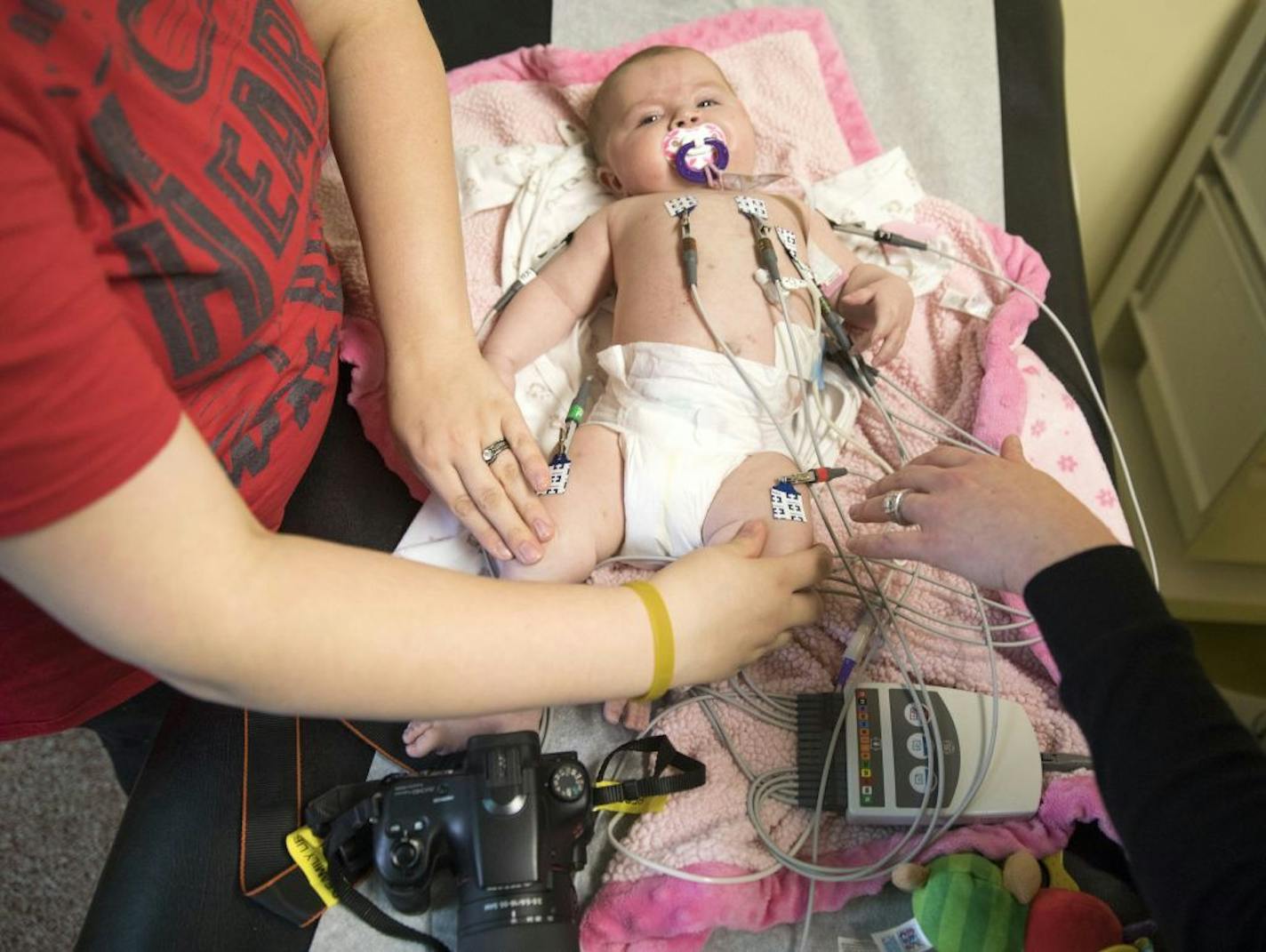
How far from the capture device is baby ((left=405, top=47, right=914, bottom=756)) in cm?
108

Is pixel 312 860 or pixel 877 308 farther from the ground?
pixel 877 308

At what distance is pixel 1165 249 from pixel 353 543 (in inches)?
70.1

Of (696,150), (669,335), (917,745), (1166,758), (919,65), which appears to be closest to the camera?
(1166,758)

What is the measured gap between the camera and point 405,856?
79 cm

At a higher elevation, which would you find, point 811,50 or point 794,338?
point 811,50

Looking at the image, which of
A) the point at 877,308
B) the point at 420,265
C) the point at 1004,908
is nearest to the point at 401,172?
the point at 420,265

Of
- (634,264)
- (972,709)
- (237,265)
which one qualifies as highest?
(237,265)

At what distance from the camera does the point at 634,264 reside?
4.14 feet

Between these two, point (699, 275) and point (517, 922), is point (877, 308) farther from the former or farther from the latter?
point (517, 922)

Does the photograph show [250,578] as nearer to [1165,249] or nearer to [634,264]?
[634,264]

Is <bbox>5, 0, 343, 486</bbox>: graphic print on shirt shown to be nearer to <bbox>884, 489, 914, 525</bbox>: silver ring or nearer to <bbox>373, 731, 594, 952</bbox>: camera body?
<bbox>373, 731, 594, 952</bbox>: camera body

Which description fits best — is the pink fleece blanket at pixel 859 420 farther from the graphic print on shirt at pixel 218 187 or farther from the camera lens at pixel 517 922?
the graphic print on shirt at pixel 218 187

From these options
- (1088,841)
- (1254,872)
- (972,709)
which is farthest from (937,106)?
(1254,872)

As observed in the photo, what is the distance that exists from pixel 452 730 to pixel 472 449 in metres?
0.29
